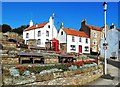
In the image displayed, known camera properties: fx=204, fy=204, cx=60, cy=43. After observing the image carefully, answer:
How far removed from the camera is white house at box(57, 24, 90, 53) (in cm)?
4617

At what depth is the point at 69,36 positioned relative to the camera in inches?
1836

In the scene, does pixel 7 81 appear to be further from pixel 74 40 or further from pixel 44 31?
pixel 44 31

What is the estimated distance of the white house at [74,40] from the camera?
1818 inches

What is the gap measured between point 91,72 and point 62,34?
32088 mm

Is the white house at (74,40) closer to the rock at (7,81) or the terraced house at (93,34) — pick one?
the terraced house at (93,34)

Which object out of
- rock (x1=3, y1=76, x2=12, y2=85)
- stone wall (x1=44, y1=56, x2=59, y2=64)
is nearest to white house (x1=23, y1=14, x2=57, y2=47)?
stone wall (x1=44, y1=56, x2=59, y2=64)

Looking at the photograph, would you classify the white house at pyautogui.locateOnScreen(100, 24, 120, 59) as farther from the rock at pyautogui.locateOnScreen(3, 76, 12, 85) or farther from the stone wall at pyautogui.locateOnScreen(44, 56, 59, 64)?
the rock at pyautogui.locateOnScreen(3, 76, 12, 85)

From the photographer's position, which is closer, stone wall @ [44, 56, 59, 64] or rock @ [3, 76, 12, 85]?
rock @ [3, 76, 12, 85]

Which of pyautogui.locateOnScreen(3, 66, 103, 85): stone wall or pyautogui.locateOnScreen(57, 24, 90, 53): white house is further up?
pyautogui.locateOnScreen(57, 24, 90, 53): white house

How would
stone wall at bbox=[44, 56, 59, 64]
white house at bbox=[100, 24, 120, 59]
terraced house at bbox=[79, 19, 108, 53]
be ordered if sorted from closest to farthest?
stone wall at bbox=[44, 56, 59, 64] → white house at bbox=[100, 24, 120, 59] → terraced house at bbox=[79, 19, 108, 53]

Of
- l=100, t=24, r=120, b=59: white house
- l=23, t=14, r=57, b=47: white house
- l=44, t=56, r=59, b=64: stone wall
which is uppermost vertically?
l=23, t=14, r=57, b=47: white house

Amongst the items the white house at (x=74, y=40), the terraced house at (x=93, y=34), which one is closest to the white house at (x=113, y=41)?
the white house at (x=74, y=40)

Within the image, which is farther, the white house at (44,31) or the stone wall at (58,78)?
the white house at (44,31)

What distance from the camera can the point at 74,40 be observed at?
4750 cm
